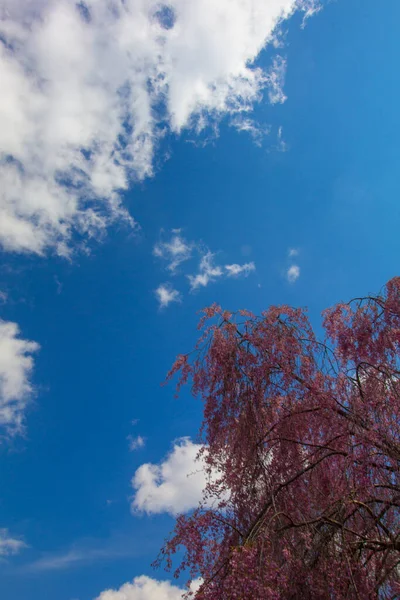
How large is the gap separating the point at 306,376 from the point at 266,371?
1.87 ft

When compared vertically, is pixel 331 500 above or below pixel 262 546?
above

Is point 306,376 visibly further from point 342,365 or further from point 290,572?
point 290,572

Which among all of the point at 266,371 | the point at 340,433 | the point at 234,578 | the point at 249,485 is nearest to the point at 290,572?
the point at 234,578

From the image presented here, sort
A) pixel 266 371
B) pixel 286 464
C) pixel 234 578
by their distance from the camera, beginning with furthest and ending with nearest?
1. pixel 266 371
2. pixel 286 464
3. pixel 234 578

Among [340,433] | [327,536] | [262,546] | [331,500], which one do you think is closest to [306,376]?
[340,433]

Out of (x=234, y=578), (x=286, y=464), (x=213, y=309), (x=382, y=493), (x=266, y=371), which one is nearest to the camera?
(x=234, y=578)

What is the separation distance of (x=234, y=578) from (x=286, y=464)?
2011 millimetres

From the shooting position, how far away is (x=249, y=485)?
5355mm

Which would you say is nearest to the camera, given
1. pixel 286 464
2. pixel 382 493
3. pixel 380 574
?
pixel 380 574

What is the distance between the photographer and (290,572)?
4180mm

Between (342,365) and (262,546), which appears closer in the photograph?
(262,546)

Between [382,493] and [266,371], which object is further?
[266,371]

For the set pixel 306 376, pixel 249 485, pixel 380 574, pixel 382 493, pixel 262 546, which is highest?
pixel 306 376

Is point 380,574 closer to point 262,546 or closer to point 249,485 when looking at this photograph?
point 262,546
